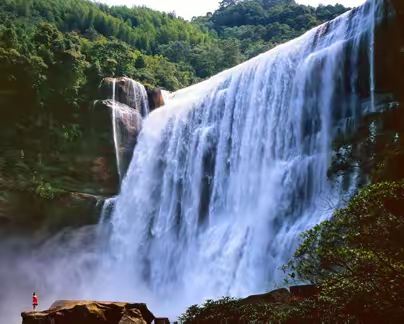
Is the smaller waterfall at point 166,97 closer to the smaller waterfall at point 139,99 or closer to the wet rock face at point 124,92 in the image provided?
the smaller waterfall at point 139,99

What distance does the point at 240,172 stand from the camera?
22.4m

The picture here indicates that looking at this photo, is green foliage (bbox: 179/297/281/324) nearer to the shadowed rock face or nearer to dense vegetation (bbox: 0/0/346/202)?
the shadowed rock face

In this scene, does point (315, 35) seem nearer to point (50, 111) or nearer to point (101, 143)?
point (101, 143)

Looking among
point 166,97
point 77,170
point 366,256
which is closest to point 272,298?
point 366,256

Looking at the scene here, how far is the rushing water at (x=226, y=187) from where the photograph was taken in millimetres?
18906

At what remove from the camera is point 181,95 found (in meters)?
31.8

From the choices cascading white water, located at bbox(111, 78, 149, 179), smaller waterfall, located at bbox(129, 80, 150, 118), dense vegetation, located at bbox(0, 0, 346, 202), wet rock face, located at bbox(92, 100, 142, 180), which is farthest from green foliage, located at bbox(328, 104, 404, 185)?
dense vegetation, located at bbox(0, 0, 346, 202)

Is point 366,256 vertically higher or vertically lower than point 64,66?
lower

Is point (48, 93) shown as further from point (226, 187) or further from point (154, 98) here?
point (226, 187)

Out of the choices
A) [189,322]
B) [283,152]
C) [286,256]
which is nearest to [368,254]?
[189,322]

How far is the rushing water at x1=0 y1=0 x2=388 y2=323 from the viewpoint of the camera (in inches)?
744

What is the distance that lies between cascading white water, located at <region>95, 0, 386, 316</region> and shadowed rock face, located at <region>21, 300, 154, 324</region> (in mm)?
5573

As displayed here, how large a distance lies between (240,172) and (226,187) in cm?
101

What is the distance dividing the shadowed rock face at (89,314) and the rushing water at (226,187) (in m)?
5.42
